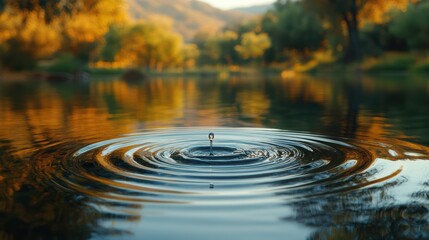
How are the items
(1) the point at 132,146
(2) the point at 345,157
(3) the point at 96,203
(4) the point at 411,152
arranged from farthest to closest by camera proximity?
(1) the point at 132,146 → (4) the point at 411,152 → (2) the point at 345,157 → (3) the point at 96,203

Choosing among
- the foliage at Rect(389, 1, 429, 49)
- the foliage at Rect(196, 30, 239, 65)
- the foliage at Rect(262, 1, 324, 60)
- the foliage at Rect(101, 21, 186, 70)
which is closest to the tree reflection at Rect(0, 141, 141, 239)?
the foliage at Rect(389, 1, 429, 49)

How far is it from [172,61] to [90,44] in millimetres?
37694

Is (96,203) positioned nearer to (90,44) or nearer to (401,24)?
(401,24)

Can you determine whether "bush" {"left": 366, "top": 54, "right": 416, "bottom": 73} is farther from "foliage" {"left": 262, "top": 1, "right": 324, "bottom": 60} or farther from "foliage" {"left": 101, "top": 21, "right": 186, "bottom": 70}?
"foliage" {"left": 101, "top": 21, "right": 186, "bottom": 70}

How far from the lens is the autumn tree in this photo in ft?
192

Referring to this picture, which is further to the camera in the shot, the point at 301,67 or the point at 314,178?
the point at 301,67

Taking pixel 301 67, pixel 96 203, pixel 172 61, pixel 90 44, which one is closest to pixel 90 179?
pixel 96 203

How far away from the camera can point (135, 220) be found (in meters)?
4.93

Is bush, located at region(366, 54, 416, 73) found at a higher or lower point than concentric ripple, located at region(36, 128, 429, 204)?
higher

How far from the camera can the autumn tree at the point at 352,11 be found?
5862cm

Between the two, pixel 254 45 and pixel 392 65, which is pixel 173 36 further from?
pixel 392 65

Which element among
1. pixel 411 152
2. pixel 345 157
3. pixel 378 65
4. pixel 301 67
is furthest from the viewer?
pixel 301 67

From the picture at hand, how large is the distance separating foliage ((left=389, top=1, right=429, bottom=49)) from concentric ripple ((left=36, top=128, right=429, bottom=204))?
54.5 metres

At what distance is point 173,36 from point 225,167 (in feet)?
368
